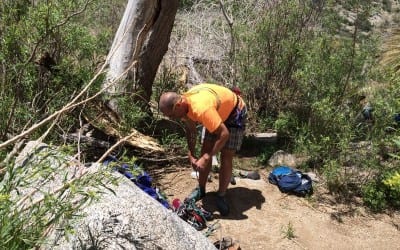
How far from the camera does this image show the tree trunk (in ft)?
19.1

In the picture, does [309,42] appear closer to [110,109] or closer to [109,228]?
[110,109]

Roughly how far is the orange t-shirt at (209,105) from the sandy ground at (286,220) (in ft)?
3.56

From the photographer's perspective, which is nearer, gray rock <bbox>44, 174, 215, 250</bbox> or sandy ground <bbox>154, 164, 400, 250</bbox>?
gray rock <bbox>44, 174, 215, 250</bbox>

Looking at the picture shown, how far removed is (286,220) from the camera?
5.03m

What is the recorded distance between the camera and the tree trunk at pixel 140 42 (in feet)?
19.1

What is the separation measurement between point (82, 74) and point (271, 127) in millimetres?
2979

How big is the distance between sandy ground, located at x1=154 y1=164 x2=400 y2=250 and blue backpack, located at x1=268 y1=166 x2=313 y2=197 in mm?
77

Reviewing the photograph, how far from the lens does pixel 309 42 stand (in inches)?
263

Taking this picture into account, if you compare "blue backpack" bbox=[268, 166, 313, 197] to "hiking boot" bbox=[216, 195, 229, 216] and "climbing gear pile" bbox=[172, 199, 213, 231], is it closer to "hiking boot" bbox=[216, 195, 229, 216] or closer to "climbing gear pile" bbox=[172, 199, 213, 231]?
"hiking boot" bbox=[216, 195, 229, 216]

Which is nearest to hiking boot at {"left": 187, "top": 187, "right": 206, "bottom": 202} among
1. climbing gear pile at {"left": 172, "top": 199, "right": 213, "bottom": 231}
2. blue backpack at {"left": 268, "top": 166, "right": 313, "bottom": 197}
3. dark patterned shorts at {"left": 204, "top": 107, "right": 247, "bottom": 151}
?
climbing gear pile at {"left": 172, "top": 199, "right": 213, "bottom": 231}

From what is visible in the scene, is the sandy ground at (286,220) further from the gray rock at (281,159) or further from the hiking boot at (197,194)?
the gray rock at (281,159)

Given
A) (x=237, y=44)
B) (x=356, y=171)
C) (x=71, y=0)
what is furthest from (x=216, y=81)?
(x=71, y=0)

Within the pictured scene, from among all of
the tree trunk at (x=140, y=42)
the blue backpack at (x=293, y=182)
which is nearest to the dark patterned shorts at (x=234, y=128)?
the blue backpack at (x=293, y=182)

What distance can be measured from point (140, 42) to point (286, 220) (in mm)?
2754
